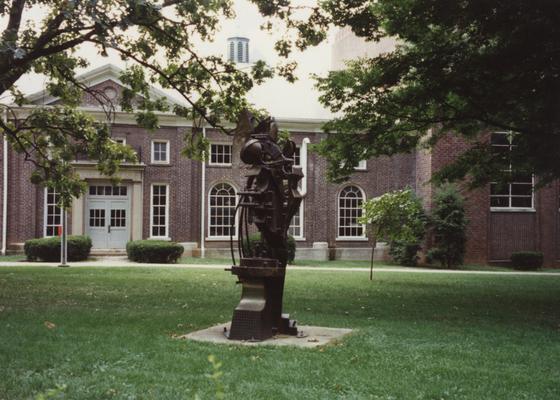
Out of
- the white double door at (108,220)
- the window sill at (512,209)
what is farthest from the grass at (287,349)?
the window sill at (512,209)

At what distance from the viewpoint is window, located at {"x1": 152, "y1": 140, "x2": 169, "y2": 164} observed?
2884cm

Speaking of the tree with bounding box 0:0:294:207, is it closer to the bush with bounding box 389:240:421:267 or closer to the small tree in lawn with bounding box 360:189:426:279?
the small tree in lawn with bounding box 360:189:426:279

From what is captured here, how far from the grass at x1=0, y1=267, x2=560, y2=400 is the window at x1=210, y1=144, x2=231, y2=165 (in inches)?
590

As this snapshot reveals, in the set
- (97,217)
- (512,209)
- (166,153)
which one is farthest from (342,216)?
(97,217)

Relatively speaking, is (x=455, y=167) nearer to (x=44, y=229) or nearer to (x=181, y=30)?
(x=181, y=30)

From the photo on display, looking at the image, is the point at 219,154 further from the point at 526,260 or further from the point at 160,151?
the point at 526,260

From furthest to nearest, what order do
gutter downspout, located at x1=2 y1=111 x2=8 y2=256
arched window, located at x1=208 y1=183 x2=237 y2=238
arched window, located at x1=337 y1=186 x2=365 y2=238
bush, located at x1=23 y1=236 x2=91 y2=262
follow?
arched window, located at x1=337 y1=186 x2=365 y2=238 < arched window, located at x1=208 y1=183 x2=237 y2=238 < gutter downspout, located at x1=2 y1=111 x2=8 y2=256 < bush, located at x1=23 y1=236 x2=91 y2=262

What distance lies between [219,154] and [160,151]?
2637mm

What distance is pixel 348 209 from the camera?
30828 millimetres

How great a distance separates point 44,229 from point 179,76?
1495 cm

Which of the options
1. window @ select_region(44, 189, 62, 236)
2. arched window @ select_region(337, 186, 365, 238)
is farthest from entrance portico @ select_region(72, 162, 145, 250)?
arched window @ select_region(337, 186, 365, 238)

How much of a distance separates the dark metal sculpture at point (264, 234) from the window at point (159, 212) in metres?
20.9

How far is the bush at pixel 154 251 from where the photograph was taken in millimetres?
25344

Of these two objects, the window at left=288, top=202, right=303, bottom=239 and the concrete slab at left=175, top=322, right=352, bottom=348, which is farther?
the window at left=288, top=202, right=303, bottom=239
